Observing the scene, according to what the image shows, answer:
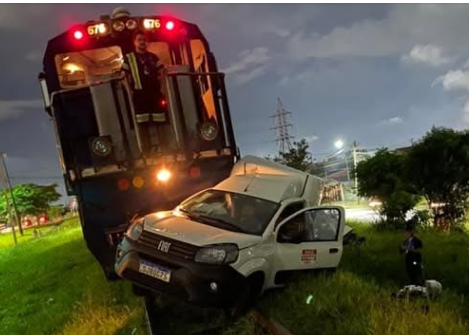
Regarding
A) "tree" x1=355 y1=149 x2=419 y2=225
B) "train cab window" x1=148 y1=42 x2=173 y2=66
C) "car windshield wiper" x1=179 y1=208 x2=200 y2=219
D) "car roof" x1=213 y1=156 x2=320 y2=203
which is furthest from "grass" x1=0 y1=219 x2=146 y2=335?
"tree" x1=355 y1=149 x2=419 y2=225

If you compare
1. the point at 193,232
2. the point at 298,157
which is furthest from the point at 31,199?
the point at 193,232

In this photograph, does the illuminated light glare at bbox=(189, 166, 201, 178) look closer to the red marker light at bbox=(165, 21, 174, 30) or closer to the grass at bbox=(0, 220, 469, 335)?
the grass at bbox=(0, 220, 469, 335)

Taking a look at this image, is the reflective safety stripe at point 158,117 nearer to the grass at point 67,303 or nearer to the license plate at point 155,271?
the grass at point 67,303

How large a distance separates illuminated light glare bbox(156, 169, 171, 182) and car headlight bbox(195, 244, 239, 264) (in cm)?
289

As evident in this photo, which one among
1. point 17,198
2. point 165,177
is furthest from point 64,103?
point 17,198

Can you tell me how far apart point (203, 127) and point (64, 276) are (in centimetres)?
608

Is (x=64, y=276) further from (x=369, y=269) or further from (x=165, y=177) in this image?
(x=369, y=269)

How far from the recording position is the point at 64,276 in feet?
39.1

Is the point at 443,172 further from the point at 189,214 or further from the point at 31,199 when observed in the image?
the point at 31,199

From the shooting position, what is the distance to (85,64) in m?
9.32

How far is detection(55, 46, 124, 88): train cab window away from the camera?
29.8 ft

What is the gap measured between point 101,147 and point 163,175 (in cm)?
118

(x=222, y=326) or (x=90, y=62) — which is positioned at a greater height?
(x=90, y=62)

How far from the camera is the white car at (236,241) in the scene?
5.74 metres
